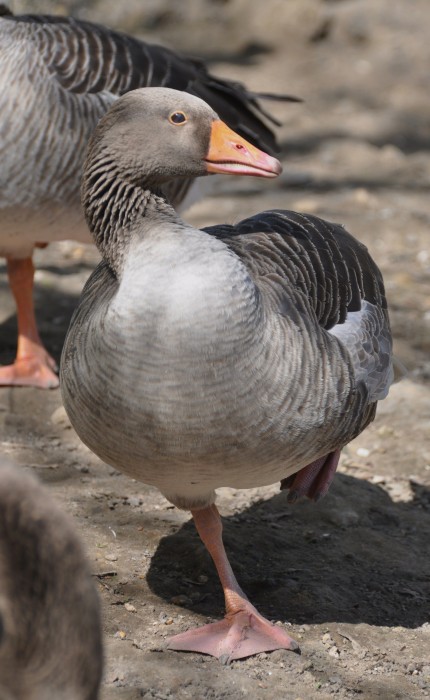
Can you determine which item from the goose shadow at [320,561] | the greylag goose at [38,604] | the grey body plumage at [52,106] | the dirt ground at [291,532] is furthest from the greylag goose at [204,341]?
the grey body plumage at [52,106]

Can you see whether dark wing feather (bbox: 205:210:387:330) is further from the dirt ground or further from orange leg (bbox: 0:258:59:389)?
orange leg (bbox: 0:258:59:389)

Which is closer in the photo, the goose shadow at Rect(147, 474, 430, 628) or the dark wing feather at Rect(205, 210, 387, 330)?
the dark wing feather at Rect(205, 210, 387, 330)

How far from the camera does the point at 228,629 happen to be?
4.22 meters

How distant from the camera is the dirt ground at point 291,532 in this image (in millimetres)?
4070

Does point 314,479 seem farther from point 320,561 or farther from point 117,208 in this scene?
point 117,208

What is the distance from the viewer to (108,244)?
13.0ft

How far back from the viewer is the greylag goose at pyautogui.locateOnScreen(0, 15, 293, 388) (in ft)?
19.5

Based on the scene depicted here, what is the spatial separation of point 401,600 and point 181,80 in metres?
3.35

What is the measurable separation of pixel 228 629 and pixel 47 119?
9.87 ft

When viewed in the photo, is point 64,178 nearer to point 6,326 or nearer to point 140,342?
point 6,326

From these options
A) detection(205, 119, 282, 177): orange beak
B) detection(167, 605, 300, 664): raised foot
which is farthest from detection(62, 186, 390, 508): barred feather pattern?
detection(167, 605, 300, 664): raised foot

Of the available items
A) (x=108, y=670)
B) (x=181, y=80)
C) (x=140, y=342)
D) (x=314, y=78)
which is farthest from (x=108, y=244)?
(x=314, y=78)

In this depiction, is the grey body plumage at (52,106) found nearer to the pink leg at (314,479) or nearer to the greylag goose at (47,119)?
the greylag goose at (47,119)

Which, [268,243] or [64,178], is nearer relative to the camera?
[268,243]
